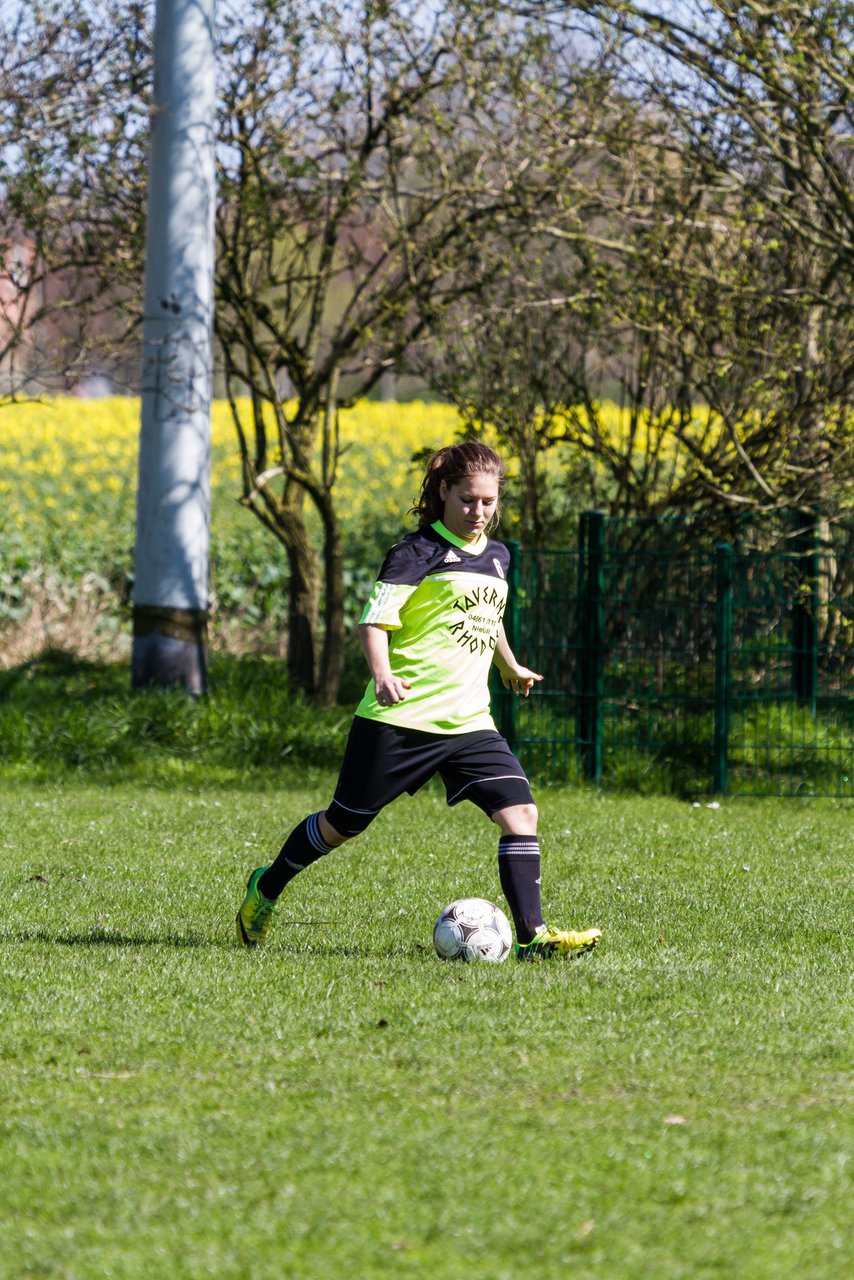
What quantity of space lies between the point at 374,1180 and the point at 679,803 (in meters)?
7.11

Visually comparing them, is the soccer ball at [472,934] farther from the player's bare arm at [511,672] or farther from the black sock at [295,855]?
the player's bare arm at [511,672]

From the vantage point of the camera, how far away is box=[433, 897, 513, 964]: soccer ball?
5766mm

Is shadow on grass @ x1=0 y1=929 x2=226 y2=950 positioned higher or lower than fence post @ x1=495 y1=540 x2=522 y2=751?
lower

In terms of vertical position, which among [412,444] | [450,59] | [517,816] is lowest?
[517,816]

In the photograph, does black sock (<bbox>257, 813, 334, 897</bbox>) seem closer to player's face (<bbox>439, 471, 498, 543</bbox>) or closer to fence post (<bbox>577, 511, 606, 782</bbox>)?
player's face (<bbox>439, 471, 498, 543</bbox>)

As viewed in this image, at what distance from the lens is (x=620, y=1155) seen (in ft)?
12.2

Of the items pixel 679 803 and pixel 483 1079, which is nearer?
pixel 483 1079

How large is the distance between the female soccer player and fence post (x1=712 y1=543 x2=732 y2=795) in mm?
5036

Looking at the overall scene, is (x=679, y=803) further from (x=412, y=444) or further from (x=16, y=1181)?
(x=412, y=444)

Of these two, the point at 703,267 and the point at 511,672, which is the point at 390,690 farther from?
the point at 703,267

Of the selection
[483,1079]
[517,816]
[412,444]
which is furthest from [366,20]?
[412,444]

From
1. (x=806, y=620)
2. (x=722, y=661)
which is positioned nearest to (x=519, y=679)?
(x=722, y=661)

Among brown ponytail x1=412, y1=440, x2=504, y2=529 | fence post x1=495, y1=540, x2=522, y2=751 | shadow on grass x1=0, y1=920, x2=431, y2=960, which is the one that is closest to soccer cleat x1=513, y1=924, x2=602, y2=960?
shadow on grass x1=0, y1=920, x2=431, y2=960

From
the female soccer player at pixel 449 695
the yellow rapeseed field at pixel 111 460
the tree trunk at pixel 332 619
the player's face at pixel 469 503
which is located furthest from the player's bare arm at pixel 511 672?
the yellow rapeseed field at pixel 111 460
